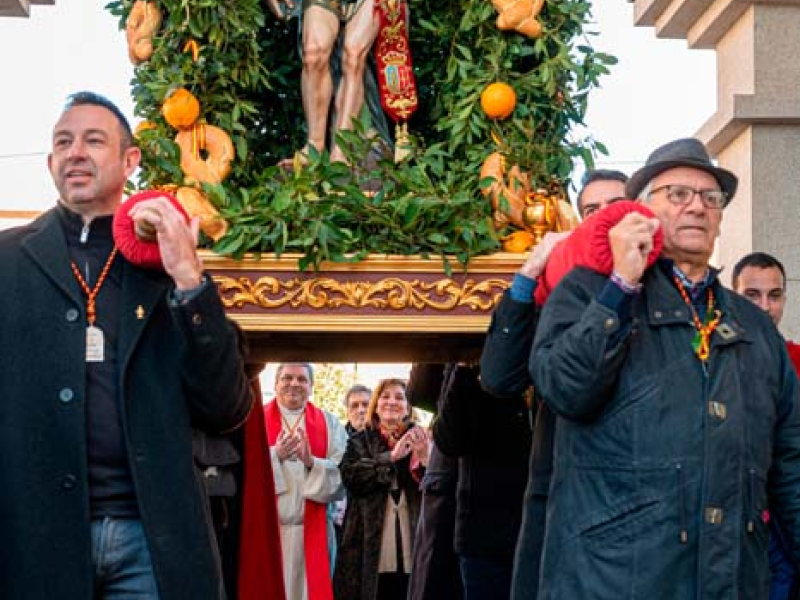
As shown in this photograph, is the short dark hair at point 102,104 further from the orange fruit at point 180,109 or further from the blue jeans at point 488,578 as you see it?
the blue jeans at point 488,578

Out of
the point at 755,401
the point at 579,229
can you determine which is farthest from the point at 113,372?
the point at 755,401

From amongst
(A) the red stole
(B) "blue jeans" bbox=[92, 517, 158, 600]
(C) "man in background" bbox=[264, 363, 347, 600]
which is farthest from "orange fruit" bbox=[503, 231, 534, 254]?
(A) the red stole

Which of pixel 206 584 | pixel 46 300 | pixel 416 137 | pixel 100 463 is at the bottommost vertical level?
pixel 206 584

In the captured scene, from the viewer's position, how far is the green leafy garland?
585 cm

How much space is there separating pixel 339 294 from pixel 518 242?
2.16ft

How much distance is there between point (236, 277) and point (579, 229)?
1709 mm

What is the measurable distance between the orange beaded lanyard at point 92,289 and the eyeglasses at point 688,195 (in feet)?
4.56

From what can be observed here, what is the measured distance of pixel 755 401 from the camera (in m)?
4.18

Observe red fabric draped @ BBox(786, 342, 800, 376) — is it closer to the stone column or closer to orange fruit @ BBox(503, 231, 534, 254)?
orange fruit @ BBox(503, 231, 534, 254)

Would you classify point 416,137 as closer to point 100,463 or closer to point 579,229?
point 579,229

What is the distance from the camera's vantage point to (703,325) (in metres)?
4.18

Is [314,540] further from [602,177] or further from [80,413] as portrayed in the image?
[80,413]

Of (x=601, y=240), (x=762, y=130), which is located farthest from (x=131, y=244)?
(x=762, y=130)

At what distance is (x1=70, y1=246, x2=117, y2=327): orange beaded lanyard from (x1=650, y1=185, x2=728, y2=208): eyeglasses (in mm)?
1389
